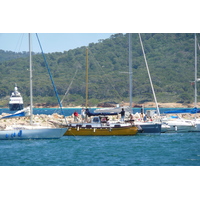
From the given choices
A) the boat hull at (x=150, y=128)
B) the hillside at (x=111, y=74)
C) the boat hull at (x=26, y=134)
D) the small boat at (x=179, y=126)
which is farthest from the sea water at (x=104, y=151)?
the hillside at (x=111, y=74)

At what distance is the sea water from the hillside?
52184 millimetres

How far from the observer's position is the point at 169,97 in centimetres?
8319

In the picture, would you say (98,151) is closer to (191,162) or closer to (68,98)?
(191,162)

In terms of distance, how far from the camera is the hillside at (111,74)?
8044 cm

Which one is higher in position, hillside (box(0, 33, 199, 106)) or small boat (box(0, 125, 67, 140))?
hillside (box(0, 33, 199, 106))

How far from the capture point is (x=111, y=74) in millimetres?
82000

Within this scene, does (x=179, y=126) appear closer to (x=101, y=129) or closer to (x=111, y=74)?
(x=101, y=129)

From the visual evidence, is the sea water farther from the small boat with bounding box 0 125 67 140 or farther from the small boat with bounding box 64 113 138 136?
the small boat with bounding box 64 113 138 136

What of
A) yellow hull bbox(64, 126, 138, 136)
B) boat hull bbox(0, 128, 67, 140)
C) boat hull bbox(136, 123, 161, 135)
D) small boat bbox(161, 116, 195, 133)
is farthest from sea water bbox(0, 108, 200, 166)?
small boat bbox(161, 116, 195, 133)

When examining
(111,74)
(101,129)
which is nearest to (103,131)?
(101,129)

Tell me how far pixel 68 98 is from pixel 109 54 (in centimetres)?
1115

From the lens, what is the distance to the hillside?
80.4 m

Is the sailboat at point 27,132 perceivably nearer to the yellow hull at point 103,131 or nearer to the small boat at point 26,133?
the small boat at point 26,133
